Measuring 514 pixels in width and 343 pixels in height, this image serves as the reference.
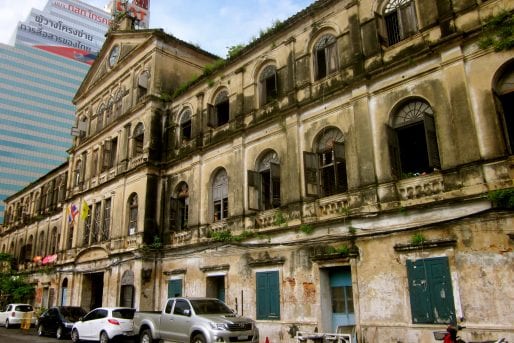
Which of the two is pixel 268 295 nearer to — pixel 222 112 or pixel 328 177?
pixel 328 177

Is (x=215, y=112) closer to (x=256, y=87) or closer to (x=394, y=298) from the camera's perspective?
(x=256, y=87)

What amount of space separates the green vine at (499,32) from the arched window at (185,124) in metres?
14.0

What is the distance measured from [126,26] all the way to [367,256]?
74.1ft

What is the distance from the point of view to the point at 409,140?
42.6 feet

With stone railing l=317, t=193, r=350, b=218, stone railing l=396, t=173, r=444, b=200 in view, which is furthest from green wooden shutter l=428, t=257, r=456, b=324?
stone railing l=317, t=193, r=350, b=218

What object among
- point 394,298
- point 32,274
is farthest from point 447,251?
point 32,274

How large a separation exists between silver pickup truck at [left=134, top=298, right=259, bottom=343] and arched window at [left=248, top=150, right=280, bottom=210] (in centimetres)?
467

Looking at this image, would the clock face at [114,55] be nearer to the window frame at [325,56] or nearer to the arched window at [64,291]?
the arched window at [64,291]

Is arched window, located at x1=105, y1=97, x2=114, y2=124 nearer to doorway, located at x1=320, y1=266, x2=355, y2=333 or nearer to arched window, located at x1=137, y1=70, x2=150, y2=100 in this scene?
arched window, located at x1=137, y1=70, x2=150, y2=100

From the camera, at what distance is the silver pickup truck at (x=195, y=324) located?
1143 centimetres

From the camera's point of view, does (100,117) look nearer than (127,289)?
No

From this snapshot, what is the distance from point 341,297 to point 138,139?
586 inches

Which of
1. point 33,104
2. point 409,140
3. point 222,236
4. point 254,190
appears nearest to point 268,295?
point 222,236

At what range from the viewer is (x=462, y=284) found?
34.5ft
